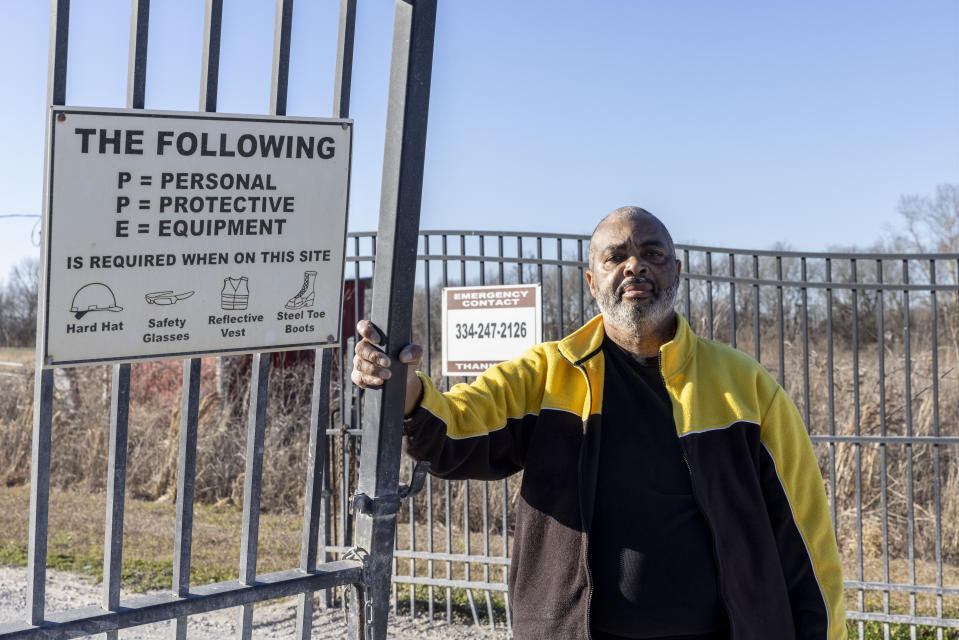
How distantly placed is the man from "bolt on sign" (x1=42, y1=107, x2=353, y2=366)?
0.47 m

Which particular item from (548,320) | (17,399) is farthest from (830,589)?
(17,399)

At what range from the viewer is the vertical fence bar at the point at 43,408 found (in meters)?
2.05

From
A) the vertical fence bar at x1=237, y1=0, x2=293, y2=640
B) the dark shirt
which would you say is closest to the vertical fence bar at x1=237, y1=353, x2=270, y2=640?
the vertical fence bar at x1=237, y1=0, x2=293, y2=640

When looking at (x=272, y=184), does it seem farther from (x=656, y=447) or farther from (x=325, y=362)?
(x=656, y=447)

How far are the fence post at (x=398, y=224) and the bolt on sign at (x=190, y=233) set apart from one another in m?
0.13

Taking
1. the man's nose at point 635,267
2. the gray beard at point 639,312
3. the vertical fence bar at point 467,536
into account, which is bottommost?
the vertical fence bar at point 467,536

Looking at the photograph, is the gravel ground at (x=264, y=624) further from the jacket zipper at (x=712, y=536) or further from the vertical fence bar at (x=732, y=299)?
the jacket zipper at (x=712, y=536)

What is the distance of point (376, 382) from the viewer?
95.7 inches

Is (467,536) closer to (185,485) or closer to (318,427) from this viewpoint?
(318,427)

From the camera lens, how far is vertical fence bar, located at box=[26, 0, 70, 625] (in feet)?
6.72

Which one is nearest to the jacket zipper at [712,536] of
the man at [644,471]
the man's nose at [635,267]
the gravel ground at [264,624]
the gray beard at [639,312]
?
the man at [644,471]

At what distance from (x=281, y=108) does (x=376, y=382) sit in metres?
0.73

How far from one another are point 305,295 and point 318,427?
0.36 m

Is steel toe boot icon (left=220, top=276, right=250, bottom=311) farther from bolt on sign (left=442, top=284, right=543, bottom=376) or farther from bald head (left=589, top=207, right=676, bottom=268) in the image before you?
bolt on sign (left=442, top=284, right=543, bottom=376)
